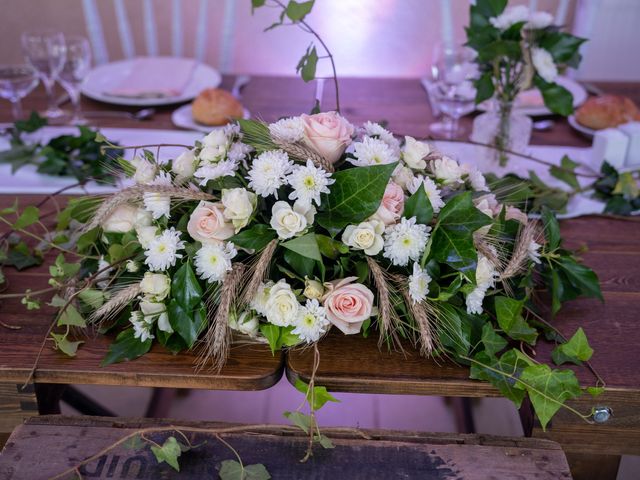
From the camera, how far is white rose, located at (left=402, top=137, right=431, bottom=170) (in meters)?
0.86

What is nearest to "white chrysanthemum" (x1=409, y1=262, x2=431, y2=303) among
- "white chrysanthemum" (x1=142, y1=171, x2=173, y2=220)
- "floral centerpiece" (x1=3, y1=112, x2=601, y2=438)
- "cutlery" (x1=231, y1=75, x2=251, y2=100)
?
"floral centerpiece" (x1=3, y1=112, x2=601, y2=438)

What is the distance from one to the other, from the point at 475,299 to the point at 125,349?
0.44 meters

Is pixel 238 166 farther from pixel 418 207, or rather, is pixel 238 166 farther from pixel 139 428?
pixel 139 428

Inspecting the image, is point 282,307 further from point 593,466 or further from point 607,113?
point 607,113

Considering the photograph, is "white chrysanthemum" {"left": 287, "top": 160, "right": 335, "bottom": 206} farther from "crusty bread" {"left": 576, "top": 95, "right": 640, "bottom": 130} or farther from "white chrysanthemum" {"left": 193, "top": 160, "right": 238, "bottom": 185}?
"crusty bread" {"left": 576, "top": 95, "right": 640, "bottom": 130}

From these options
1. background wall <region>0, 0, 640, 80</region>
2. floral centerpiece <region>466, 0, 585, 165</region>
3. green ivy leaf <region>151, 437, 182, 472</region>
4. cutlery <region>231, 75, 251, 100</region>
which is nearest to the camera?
green ivy leaf <region>151, 437, 182, 472</region>

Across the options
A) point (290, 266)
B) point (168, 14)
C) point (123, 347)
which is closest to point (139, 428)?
point (123, 347)

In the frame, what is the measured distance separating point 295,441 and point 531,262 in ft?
1.27

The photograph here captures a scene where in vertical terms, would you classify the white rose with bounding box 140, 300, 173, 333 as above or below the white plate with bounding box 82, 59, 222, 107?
above

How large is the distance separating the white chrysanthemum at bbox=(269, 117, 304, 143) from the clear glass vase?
0.67 m

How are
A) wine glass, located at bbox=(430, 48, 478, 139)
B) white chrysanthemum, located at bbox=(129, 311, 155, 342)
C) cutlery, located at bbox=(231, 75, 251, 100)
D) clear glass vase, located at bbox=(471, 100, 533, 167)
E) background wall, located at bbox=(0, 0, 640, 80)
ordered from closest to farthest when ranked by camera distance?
white chrysanthemum, located at bbox=(129, 311, 155, 342) < clear glass vase, located at bbox=(471, 100, 533, 167) < wine glass, located at bbox=(430, 48, 478, 139) < cutlery, located at bbox=(231, 75, 251, 100) < background wall, located at bbox=(0, 0, 640, 80)

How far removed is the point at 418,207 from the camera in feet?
2.62

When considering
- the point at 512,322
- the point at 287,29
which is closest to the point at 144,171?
the point at 512,322

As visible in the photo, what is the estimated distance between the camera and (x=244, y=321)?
816 millimetres
